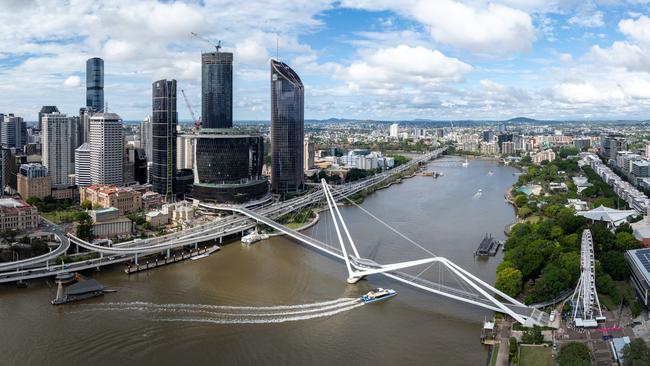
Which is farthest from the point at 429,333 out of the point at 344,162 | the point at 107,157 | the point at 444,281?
the point at 344,162

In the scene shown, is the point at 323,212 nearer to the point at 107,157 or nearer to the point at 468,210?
the point at 468,210

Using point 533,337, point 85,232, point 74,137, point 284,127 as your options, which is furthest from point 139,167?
point 533,337

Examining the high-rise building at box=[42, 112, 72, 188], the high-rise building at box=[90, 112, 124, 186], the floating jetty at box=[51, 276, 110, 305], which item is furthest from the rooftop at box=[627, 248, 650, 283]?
the high-rise building at box=[42, 112, 72, 188]

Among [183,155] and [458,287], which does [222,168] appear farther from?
[458,287]

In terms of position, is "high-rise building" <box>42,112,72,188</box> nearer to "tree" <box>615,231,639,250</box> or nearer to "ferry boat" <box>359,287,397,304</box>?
"ferry boat" <box>359,287,397,304</box>

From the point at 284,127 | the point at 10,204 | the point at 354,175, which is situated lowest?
the point at 10,204
